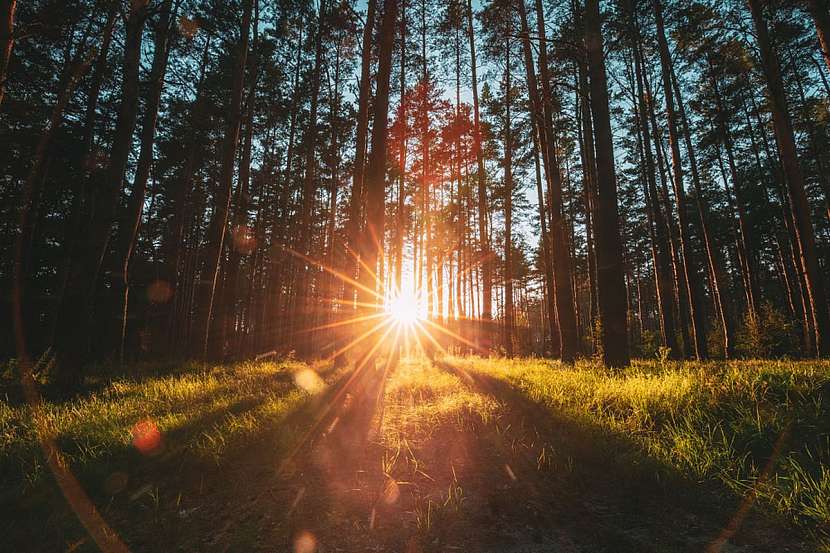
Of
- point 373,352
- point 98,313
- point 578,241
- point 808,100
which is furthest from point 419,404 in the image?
point 578,241

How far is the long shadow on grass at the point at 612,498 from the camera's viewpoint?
2.07m

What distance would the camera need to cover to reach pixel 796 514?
81.5 inches

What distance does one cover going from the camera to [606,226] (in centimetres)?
676

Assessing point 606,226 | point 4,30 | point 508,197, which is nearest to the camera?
point 4,30

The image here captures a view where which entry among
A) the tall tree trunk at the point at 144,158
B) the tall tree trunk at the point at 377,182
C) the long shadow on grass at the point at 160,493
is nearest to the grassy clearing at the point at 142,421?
the long shadow on grass at the point at 160,493

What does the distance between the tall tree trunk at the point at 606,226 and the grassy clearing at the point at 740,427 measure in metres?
2.16

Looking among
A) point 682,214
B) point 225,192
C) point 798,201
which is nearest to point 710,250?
point 682,214

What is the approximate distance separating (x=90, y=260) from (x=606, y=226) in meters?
8.73

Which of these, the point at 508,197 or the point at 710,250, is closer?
the point at 710,250

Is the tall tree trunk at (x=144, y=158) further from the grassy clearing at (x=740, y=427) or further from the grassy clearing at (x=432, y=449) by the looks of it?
the grassy clearing at (x=740, y=427)

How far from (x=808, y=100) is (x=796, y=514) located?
847 inches

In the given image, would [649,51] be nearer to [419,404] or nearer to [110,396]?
[419,404]

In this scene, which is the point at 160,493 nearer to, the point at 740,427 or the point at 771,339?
the point at 740,427

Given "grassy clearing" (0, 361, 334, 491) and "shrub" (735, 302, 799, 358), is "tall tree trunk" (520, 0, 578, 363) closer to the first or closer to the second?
"grassy clearing" (0, 361, 334, 491)
